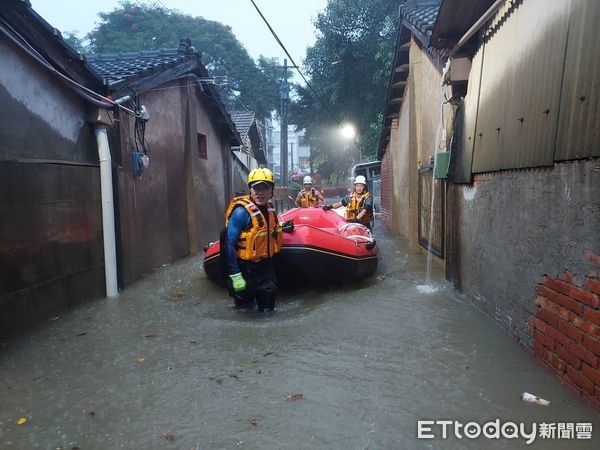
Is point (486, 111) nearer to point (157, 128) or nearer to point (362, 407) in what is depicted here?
point (362, 407)

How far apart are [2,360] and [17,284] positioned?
0.78 metres

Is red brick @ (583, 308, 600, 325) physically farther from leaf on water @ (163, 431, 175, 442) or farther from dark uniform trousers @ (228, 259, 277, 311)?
dark uniform trousers @ (228, 259, 277, 311)

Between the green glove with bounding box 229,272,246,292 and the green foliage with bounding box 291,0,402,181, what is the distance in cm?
1755

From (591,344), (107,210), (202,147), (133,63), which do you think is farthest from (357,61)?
(591,344)

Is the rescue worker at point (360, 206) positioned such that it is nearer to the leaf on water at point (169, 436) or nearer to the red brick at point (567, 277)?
the red brick at point (567, 277)

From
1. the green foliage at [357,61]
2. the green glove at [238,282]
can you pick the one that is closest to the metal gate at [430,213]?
the green glove at [238,282]

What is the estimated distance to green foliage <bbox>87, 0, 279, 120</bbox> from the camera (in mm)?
29016

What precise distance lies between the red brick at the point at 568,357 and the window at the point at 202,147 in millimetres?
9796

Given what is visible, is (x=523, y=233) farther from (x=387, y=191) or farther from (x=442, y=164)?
(x=387, y=191)

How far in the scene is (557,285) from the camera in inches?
128

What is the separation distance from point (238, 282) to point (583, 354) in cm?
330

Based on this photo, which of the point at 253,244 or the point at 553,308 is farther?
the point at 253,244

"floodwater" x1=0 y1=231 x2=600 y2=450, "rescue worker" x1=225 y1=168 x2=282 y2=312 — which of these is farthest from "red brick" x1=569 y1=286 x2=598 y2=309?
"rescue worker" x1=225 y1=168 x2=282 y2=312

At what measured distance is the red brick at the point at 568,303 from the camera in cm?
295
